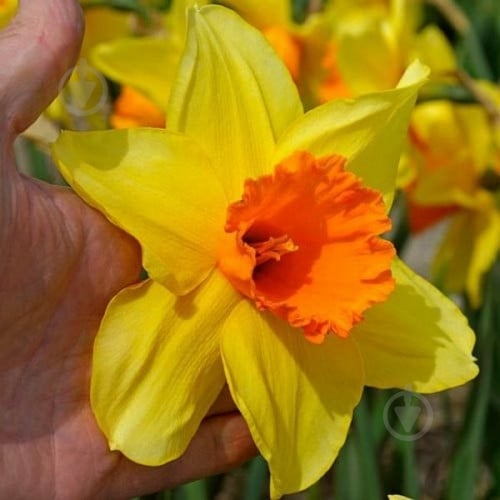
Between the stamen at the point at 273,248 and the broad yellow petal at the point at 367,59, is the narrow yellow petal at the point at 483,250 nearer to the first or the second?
the broad yellow petal at the point at 367,59

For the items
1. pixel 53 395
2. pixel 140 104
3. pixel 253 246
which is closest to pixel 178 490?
pixel 53 395

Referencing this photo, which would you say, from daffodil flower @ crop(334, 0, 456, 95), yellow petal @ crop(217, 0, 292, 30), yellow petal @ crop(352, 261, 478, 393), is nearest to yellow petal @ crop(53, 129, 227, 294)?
yellow petal @ crop(352, 261, 478, 393)

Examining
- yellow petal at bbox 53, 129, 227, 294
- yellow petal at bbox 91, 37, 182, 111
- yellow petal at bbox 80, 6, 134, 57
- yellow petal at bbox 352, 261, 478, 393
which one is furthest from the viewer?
yellow petal at bbox 80, 6, 134, 57

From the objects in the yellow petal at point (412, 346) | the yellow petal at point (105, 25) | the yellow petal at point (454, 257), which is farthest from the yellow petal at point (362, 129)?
the yellow petal at point (105, 25)

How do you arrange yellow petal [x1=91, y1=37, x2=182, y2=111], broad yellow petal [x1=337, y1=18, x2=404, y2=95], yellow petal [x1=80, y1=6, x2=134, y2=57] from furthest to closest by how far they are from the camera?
yellow petal [x1=80, y1=6, x2=134, y2=57] < broad yellow petal [x1=337, y1=18, x2=404, y2=95] < yellow petal [x1=91, y1=37, x2=182, y2=111]

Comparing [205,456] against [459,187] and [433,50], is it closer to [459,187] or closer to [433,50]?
[459,187]

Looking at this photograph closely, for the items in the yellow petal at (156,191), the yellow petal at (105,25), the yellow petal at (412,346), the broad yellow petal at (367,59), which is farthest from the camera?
the yellow petal at (105,25)

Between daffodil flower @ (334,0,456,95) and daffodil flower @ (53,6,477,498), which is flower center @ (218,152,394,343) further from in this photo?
daffodil flower @ (334,0,456,95)
